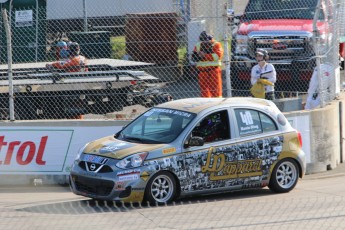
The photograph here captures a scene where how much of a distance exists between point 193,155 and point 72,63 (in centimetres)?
588

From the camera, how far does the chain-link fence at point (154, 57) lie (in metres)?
16.5

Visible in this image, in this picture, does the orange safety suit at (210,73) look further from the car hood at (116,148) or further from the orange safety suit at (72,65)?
the car hood at (116,148)

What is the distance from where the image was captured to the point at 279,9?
2086 centimetres

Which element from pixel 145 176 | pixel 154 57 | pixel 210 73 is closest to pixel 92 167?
pixel 145 176

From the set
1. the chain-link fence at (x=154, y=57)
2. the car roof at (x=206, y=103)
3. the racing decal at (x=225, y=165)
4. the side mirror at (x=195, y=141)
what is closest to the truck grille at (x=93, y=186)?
the racing decal at (x=225, y=165)

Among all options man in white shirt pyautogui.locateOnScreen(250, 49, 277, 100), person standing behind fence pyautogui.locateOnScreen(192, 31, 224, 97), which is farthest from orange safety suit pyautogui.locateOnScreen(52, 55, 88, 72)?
man in white shirt pyautogui.locateOnScreen(250, 49, 277, 100)

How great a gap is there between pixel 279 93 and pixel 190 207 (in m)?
7.21

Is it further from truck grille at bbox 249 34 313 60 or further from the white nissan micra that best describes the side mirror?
truck grille at bbox 249 34 313 60

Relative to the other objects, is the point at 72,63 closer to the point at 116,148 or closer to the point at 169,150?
the point at 116,148

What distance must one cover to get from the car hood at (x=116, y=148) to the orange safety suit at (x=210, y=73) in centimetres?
420

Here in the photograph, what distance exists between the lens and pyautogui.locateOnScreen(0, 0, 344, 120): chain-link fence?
16469 mm

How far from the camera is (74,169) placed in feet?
40.4

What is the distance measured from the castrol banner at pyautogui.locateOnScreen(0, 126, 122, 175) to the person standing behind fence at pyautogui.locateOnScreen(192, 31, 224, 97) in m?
2.89

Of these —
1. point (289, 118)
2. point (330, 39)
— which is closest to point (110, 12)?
point (330, 39)
